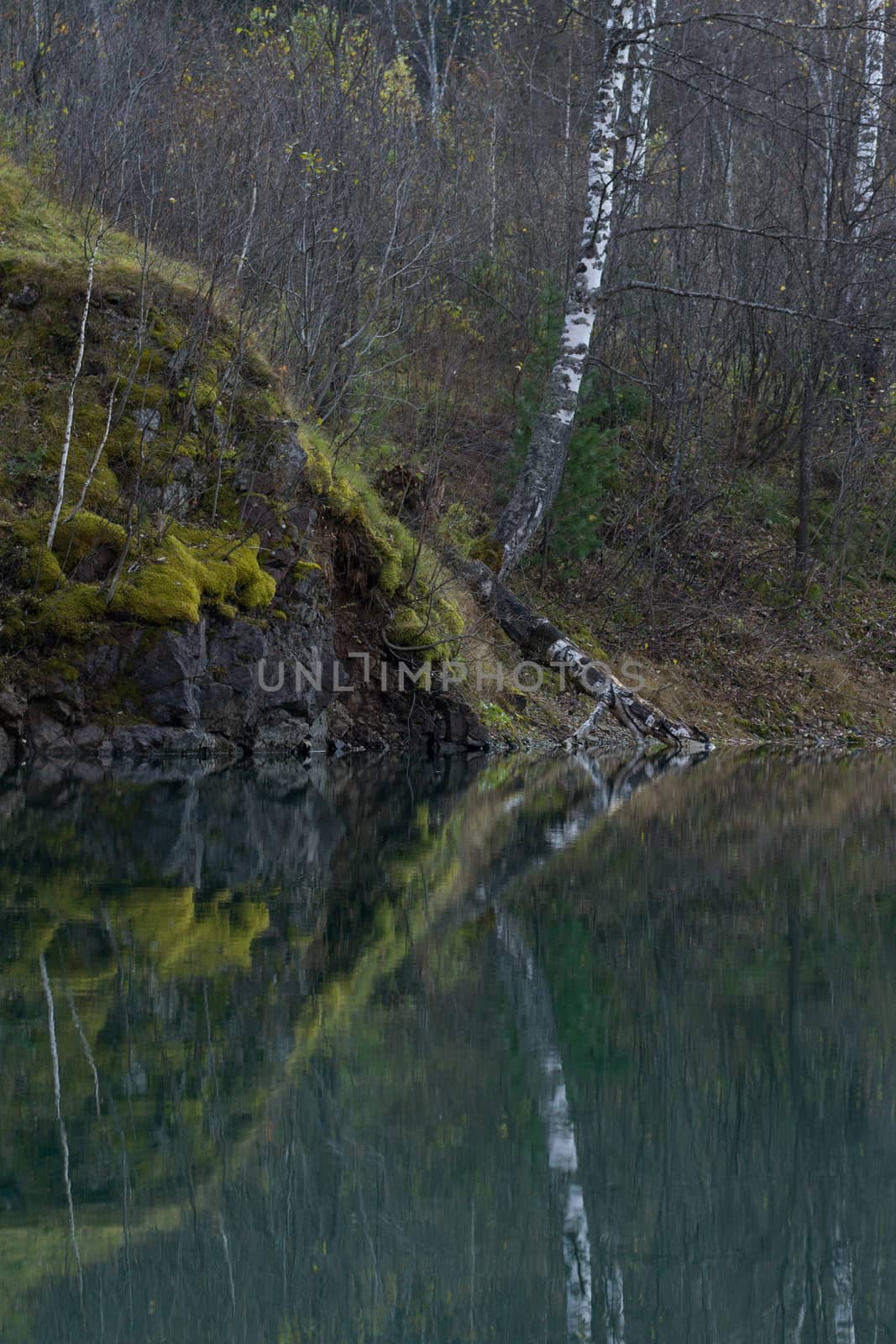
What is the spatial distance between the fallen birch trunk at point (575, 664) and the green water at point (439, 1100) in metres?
9.61

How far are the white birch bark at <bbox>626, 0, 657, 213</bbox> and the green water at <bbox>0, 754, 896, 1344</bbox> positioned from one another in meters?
12.7

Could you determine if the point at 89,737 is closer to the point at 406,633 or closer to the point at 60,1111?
the point at 406,633

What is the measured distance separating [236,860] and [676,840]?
320 centimetres

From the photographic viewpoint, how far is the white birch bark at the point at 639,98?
1883 cm

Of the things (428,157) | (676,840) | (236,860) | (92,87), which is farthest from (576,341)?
(236,860)

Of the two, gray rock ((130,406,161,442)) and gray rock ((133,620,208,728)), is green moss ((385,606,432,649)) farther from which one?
gray rock ((130,406,161,442))

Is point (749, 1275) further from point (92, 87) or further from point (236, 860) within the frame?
point (92, 87)

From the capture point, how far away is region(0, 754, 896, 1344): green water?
10.2ft

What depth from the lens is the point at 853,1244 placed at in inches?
134

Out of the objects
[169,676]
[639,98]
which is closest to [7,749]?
[169,676]

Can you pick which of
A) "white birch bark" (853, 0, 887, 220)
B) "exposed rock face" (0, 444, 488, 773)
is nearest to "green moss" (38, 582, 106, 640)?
"exposed rock face" (0, 444, 488, 773)

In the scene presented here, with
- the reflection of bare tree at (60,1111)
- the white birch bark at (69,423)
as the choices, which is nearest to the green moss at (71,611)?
the white birch bark at (69,423)

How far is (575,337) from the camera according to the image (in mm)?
19094

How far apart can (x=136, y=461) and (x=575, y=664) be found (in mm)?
6228
